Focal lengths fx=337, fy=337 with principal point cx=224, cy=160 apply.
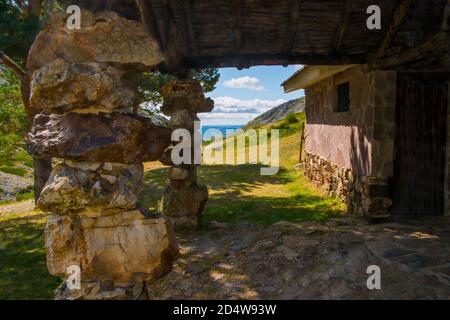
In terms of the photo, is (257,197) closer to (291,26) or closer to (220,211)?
(220,211)

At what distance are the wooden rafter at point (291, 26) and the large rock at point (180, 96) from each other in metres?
1.73

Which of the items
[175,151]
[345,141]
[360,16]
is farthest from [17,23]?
[345,141]

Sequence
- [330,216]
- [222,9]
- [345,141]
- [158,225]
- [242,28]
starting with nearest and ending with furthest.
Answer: [158,225] < [222,9] < [242,28] < [330,216] < [345,141]

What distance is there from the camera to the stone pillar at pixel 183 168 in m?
6.08

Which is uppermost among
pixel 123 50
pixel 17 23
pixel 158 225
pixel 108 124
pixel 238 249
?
pixel 17 23

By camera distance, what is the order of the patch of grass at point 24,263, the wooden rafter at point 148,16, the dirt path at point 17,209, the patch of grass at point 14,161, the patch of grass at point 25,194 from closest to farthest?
→ the wooden rafter at point 148,16
the patch of grass at point 24,263
the dirt path at point 17,209
the patch of grass at point 25,194
the patch of grass at point 14,161

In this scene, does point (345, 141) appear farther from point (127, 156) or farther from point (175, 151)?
point (127, 156)

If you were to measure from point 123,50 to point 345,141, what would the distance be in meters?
6.16

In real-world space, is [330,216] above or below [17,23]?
below

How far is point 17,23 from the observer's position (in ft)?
22.7

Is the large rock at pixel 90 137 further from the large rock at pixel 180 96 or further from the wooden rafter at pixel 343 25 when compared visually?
the wooden rafter at pixel 343 25

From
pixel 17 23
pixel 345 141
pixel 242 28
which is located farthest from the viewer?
pixel 345 141

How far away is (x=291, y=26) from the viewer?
506 centimetres

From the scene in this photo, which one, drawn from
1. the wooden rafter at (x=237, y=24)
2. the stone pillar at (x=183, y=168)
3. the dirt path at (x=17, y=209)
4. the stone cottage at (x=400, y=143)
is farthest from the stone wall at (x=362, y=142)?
the dirt path at (x=17, y=209)
